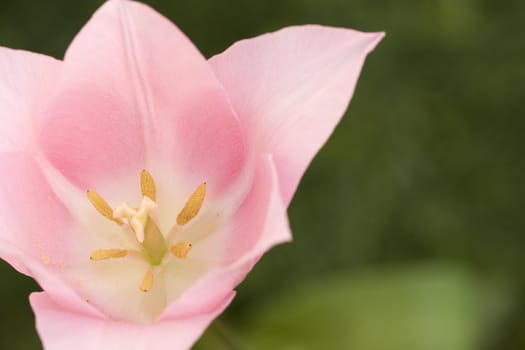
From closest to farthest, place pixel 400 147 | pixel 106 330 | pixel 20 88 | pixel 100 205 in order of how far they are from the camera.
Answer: pixel 106 330 < pixel 20 88 < pixel 100 205 < pixel 400 147

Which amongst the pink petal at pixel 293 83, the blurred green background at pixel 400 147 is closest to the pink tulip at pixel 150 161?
the pink petal at pixel 293 83

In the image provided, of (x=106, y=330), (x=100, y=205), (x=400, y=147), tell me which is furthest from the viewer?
(x=400, y=147)

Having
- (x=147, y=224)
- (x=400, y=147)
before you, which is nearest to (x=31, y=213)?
(x=147, y=224)

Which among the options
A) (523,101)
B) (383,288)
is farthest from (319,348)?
(523,101)

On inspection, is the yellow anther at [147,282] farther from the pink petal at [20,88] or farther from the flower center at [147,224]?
the pink petal at [20,88]

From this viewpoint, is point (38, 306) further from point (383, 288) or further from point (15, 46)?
point (15, 46)

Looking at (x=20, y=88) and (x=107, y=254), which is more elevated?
(x=20, y=88)

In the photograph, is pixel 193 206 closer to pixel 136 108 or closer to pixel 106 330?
pixel 136 108

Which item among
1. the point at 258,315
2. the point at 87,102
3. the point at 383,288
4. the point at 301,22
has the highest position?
the point at 87,102

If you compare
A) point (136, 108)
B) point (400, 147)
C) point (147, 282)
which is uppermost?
point (136, 108)
